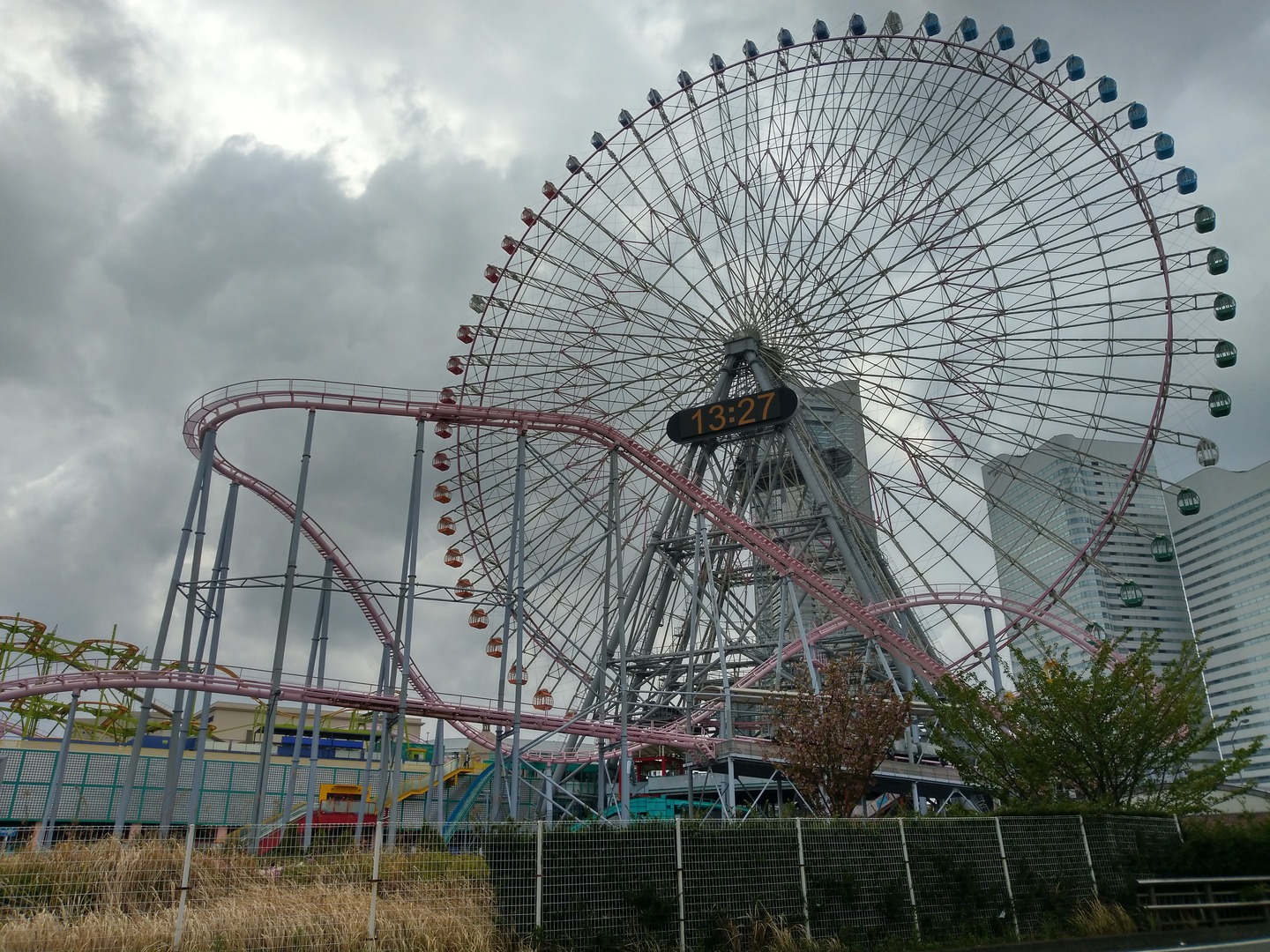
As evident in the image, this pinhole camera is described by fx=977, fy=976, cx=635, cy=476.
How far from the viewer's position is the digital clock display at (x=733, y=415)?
33.1 meters

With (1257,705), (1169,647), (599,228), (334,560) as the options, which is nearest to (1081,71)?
(599,228)

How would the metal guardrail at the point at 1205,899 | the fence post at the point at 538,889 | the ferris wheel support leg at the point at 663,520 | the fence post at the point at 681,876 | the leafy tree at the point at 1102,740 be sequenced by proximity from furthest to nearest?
the ferris wheel support leg at the point at 663,520 < the leafy tree at the point at 1102,740 < the metal guardrail at the point at 1205,899 < the fence post at the point at 681,876 < the fence post at the point at 538,889

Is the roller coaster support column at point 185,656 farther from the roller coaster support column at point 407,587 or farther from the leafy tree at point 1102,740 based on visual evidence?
the leafy tree at point 1102,740

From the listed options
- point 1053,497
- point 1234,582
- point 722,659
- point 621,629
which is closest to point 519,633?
point 621,629

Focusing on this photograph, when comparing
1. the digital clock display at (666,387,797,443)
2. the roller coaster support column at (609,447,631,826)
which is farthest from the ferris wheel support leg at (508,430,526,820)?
the digital clock display at (666,387,797,443)

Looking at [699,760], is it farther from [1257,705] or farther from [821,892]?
[1257,705]

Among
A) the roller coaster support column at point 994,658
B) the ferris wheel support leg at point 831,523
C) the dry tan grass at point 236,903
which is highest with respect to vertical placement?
the ferris wheel support leg at point 831,523

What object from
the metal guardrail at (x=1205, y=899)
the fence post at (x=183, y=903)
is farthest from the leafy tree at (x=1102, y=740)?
the fence post at (x=183, y=903)

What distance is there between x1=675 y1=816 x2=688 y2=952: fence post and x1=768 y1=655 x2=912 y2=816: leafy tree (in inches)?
256

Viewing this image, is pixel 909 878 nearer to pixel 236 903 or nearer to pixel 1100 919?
pixel 1100 919

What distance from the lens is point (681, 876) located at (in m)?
11.4

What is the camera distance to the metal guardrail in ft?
47.5

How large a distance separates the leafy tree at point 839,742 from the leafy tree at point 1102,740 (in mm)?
1903

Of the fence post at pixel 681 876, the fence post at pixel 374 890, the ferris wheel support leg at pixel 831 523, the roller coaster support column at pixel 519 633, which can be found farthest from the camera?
the ferris wheel support leg at pixel 831 523
